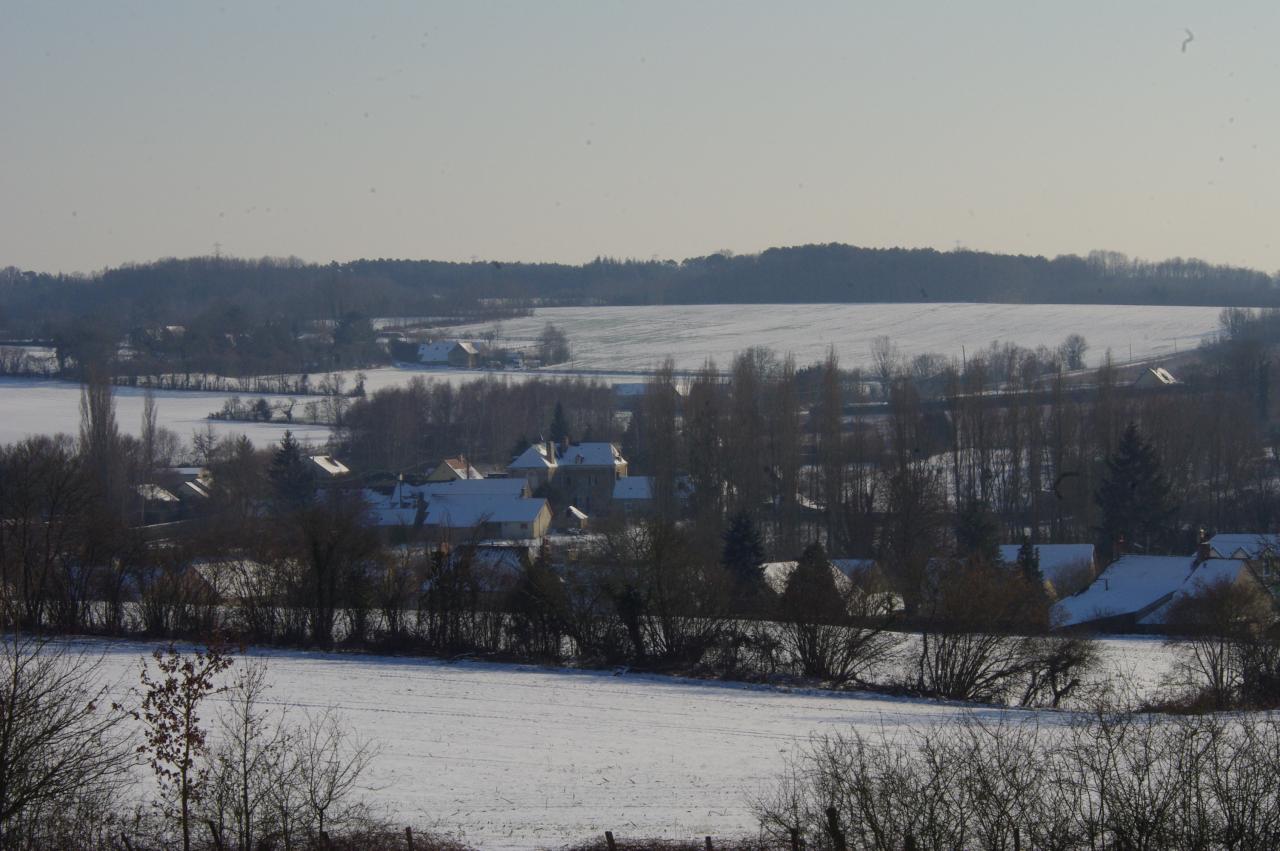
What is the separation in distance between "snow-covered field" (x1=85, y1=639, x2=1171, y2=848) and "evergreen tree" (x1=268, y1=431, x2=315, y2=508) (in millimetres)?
31924

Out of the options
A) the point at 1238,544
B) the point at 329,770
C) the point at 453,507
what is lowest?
the point at 453,507

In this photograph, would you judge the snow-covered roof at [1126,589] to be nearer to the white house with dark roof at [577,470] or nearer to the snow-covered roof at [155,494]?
the white house with dark roof at [577,470]

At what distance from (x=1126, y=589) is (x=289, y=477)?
129ft

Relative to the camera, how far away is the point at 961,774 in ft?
35.3

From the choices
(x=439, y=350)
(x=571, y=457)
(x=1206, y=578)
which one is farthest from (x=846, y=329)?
(x=1206, y=578)

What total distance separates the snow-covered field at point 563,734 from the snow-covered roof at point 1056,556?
36.0 feet

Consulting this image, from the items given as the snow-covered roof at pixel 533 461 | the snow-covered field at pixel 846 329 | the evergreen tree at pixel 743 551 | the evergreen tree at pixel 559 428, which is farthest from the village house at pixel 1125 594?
the snow-covered field at pixel 846 329

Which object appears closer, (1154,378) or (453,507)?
(453,507)

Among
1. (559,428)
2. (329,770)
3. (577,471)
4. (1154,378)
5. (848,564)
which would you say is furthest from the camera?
(1154,378)

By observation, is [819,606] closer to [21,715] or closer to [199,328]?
[21,715]

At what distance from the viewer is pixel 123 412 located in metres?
81.2

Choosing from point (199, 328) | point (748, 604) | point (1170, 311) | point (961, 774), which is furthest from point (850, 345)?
point (961, 774)

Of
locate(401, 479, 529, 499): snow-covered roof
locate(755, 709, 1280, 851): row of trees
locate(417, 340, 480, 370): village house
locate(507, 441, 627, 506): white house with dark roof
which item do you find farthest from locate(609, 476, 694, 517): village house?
locate(417, 340, 480, 370): village house

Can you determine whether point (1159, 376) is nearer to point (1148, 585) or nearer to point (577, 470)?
point (577, 470)
